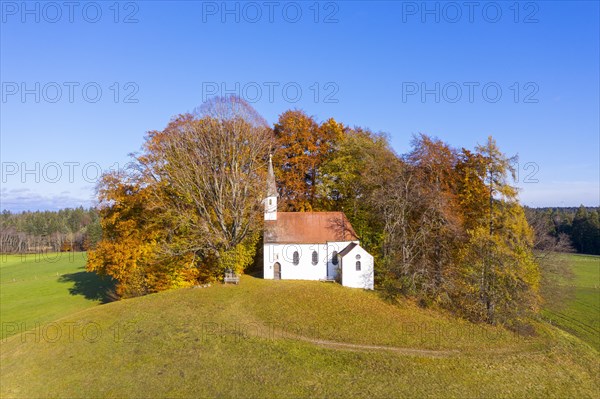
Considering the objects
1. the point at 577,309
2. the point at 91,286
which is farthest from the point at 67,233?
the point at 577,309

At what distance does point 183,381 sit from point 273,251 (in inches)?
665

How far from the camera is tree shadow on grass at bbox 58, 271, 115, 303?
40.9 meters

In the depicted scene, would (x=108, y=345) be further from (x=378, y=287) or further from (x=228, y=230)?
(x=378, y=287)

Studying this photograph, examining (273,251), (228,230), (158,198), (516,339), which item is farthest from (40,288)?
(516,339)

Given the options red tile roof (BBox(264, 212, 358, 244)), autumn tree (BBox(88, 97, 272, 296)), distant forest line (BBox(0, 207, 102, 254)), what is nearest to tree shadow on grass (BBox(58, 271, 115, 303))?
autumn tree (BBox(88, 97, 272, 296))

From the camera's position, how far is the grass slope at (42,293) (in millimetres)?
33875

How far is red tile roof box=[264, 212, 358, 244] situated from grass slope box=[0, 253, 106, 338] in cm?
2064

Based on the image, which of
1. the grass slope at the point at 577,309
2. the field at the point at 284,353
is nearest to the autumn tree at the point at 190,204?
the field at the point at 284,353

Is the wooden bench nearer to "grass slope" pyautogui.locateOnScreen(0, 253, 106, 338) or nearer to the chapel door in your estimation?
the chapel door

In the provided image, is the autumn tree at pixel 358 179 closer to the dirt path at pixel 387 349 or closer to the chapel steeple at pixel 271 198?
the chapel steeple at pixel 271 198

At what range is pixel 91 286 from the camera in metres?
46.5

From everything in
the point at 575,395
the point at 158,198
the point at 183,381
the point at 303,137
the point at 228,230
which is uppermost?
the point at 303,137

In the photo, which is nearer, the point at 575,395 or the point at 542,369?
the point at 575,395

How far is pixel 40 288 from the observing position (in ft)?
152
